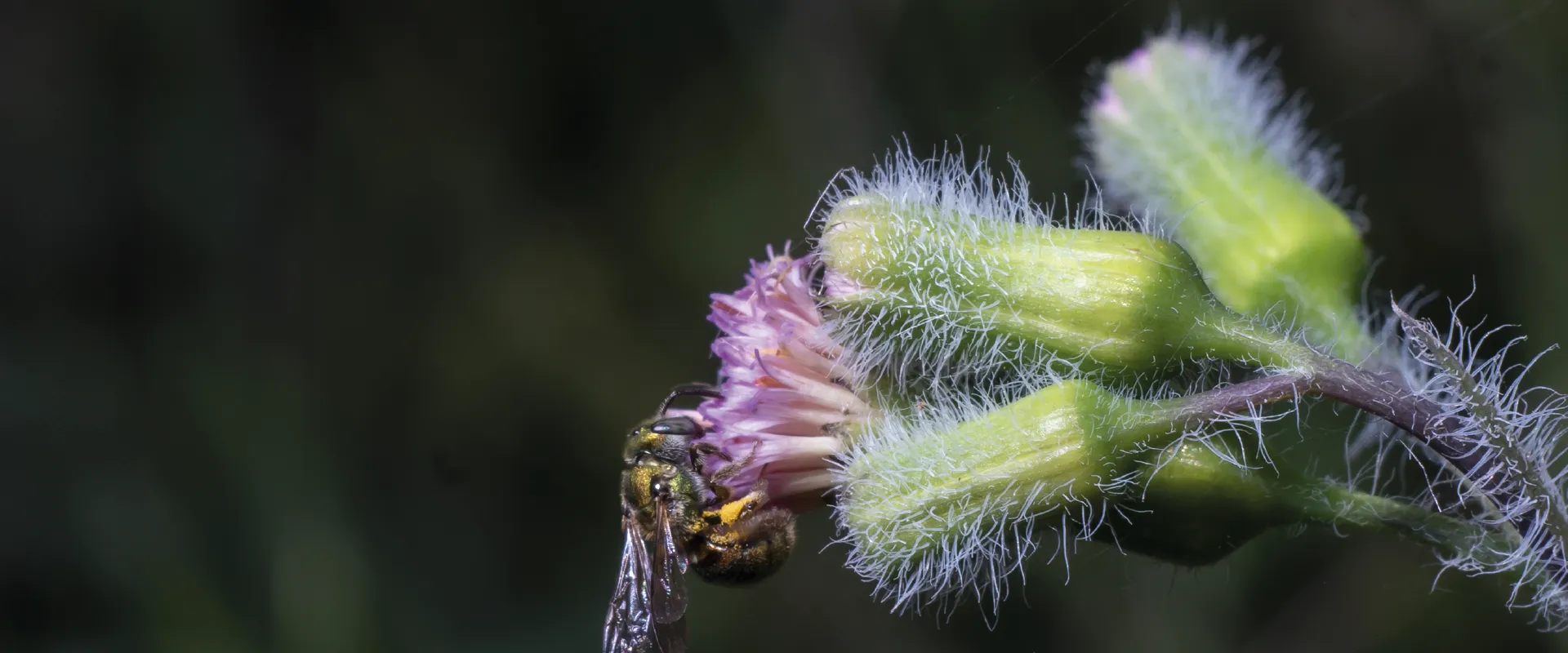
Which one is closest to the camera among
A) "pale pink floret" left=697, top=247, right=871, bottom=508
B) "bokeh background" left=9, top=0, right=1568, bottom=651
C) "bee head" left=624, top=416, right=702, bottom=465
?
"pale pink floret" left=697, top=247, right=871, bottom=508

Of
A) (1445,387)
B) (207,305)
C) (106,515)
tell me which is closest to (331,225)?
(207,305)

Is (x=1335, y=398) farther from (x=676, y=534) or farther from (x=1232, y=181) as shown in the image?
(x=676, y=534)

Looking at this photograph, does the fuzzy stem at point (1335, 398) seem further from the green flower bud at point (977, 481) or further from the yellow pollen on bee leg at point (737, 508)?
the yellow pollen on bee leg at point (737, 508)

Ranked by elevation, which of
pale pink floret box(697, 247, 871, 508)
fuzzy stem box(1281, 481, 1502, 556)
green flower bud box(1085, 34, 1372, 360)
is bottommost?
fuzzy stem box(1281, 481, 1502, 556)

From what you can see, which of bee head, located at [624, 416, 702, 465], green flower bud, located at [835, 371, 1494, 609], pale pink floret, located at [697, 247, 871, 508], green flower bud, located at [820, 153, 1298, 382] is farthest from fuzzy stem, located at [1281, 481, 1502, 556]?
bee head, located at [624, 416, 702, 465]

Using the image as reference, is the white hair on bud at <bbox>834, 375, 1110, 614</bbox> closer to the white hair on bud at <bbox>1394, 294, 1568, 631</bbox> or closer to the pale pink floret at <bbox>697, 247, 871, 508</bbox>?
the pale pink floret at <bbox>697, 247, 871, 508</bbox>

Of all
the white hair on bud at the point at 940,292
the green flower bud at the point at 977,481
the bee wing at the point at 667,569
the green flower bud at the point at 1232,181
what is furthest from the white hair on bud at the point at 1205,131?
the bee wing at the point at 667,569
